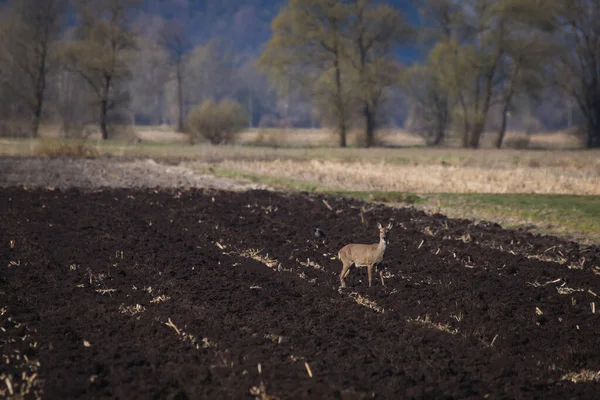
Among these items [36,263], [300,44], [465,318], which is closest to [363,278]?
[465,318]

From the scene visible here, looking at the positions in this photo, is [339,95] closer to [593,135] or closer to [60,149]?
[593,135]

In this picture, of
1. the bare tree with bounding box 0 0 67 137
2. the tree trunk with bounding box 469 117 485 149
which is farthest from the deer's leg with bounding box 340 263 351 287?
the bare tree with bounding box 0 0 67 137

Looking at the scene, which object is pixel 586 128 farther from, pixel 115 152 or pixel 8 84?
pixel 8 84

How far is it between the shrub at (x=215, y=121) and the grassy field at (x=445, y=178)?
33.3 feet

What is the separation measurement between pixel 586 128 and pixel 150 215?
46514mm

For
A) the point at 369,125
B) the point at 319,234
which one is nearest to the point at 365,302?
the point at 319,234

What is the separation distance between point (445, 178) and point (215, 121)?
1182 inches

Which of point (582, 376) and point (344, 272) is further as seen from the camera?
point (344, 272)

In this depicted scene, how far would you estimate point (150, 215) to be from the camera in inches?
651

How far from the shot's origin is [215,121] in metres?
52.4

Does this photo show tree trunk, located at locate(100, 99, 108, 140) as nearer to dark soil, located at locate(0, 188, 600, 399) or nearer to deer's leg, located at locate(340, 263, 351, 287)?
dark soil, located at locate(0, 188, 600, 399)

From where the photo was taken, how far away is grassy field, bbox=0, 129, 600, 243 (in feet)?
57.1

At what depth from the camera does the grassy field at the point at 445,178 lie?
17.4 meters

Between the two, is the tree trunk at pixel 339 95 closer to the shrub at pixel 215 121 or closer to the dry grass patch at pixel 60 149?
the shrub at pixel 215 121
